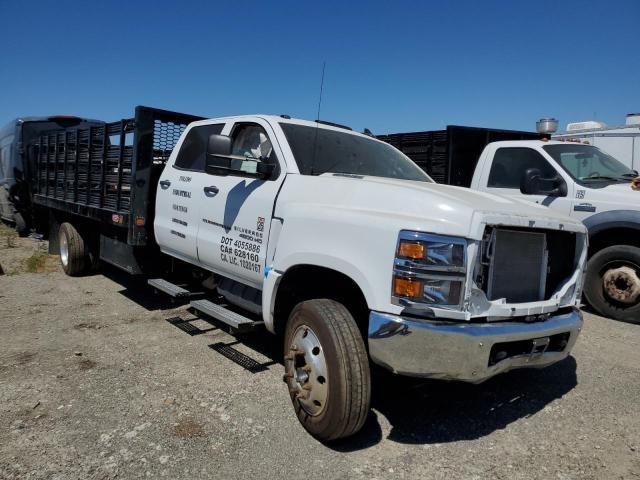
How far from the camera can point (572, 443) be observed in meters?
3.04

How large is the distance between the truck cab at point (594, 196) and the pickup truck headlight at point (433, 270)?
3559 mm

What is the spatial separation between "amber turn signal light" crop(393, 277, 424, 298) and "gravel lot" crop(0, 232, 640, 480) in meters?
1.01

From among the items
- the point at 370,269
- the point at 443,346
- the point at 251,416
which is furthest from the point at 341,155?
the point at 251,416

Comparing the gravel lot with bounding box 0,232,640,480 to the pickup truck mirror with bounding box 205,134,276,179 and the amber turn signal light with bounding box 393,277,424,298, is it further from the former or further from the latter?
the pickup truck mirror with bounding box 205,134,276,179

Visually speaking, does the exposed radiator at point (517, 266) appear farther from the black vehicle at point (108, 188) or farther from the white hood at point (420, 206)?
the black vehicle at point (108, 188)

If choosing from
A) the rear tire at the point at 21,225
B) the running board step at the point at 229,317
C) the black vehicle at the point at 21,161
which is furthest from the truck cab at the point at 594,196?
the rear tire at the point at 21,225

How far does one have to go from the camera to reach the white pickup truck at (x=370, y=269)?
2531 mm

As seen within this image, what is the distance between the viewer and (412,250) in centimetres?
253

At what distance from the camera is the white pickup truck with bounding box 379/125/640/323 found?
5.62 meters

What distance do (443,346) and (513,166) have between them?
195 inches

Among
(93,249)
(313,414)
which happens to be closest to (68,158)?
(93,249)

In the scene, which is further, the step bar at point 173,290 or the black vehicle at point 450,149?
the black vehicle at point 450,149

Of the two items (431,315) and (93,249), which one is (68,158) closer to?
(93,249)

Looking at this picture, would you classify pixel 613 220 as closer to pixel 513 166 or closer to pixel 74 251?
pixel 513 166
